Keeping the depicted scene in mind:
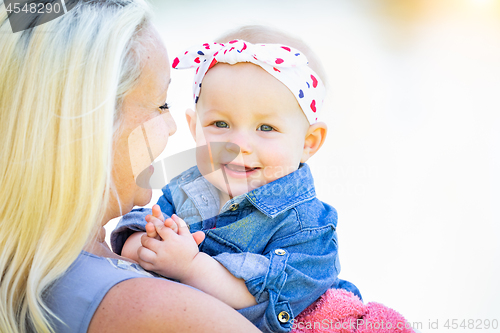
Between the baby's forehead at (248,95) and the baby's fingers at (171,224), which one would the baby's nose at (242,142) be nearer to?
the baby's forehead at (248,95)

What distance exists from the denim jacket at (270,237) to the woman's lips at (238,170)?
67mm

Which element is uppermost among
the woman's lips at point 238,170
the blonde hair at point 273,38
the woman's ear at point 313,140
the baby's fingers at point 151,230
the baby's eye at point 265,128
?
the blonde hair at point 273,38

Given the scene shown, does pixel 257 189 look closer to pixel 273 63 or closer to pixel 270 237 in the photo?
pixel 270 237

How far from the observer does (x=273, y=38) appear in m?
1.56

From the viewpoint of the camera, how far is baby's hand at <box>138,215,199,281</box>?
3.80ft

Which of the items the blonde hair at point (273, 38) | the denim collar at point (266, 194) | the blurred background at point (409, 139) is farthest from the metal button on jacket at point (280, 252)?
the blurred background at point (409, 139)

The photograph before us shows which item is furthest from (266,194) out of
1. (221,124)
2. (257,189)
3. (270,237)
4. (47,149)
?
(47,149)

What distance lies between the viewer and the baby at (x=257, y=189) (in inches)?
49.3

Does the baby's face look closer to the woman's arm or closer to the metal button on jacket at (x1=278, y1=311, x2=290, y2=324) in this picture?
the metal button on jacket at (x1=278, y1=311, x2=290, y2=324)

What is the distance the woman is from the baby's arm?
214mm

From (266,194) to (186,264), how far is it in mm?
373

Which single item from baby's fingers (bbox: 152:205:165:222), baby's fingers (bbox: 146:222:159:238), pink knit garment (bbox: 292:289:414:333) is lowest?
pink knit garment (bbox: 292:289:414:333)

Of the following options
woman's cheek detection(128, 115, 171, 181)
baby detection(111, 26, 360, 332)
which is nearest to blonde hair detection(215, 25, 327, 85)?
baby detection(111, 26, 360, 332)

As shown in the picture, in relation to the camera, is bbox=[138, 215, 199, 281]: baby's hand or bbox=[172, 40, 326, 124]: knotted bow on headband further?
bbox=[172, 40, 326, 124]: knotted bow on headband
